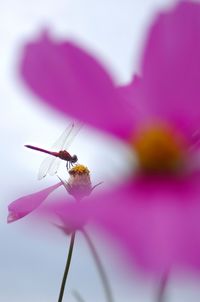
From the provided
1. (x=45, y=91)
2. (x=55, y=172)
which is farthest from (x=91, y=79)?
(x=55, y=172)

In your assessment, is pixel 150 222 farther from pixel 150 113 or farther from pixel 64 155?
pixel 64 155

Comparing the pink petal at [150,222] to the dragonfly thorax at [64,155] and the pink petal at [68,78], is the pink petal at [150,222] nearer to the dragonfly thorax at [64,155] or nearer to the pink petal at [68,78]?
the pink petal at [68,78]

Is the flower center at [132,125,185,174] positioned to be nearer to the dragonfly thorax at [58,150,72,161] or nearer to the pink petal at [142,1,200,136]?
the pink petal at [142,1,200,136]

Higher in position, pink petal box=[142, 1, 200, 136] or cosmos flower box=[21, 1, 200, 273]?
pink petal box=[142, 1, 200, 136]

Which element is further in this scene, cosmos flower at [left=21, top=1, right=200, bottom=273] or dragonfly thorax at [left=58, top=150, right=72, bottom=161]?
dragonfly thorax at [left=58, top=150, right=72, bottom=161]

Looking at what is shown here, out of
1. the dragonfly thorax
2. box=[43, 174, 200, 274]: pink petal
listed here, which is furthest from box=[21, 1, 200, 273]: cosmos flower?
the dragonfly thorax

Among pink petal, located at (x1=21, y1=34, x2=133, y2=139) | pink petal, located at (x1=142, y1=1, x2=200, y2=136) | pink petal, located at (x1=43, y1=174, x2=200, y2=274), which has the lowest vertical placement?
pink petal, located at (x1=43, y1=174, x2=200, y2=274)

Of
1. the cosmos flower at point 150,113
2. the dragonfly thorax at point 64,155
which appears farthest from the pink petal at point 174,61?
the dragonfly thorax at point 64,155

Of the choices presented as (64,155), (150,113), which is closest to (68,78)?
(150,113)
